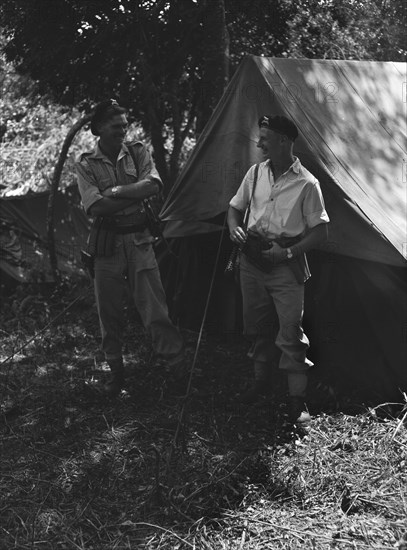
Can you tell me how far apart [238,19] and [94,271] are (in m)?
4.04

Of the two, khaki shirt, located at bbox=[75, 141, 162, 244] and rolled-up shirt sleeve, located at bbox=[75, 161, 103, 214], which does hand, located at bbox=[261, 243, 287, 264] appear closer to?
khaki shirt, located at bbox=[75, 141, 162, 244]

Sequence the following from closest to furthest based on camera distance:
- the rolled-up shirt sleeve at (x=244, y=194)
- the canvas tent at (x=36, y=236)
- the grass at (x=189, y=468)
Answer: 1. the grass at (x=189, y=468)
2. the rolled-up shirt sleeve at (x=244, y=194)
3. the canvas tent at (x=36, y=236)

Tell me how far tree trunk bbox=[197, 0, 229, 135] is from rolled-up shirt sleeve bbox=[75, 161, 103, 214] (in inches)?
90.3

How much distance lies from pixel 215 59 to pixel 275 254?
3.15 meters

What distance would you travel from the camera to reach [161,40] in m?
8.85

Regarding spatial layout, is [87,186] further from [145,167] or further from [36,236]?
[36,236]

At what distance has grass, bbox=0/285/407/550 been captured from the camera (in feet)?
13.3

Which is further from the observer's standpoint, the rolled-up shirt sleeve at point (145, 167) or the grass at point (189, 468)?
the rolled-up shirt sleeve at point (145, 167)

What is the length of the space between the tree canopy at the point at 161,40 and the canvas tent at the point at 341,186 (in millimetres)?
1645

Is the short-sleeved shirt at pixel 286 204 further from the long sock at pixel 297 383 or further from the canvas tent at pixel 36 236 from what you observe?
the canvas tent at pixel 36 236

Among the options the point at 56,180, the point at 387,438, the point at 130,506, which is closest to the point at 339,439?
the point at 387,438

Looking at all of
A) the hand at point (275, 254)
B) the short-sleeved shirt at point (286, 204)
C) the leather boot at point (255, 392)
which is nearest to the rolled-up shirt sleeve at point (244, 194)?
the short-sleeved shirt at point (286, 204)

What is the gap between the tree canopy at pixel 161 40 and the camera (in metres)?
8.42

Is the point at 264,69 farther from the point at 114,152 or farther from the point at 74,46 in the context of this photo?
the point at 74,46
